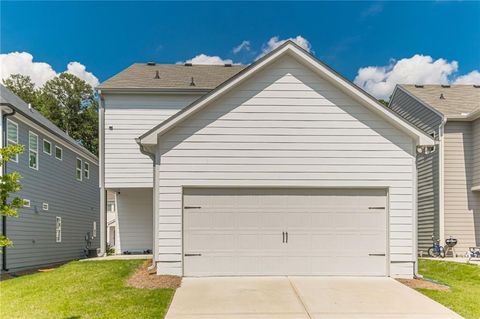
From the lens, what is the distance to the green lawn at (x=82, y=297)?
21.7 ft

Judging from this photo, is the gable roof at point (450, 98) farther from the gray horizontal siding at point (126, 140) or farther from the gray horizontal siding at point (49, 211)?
the gray horizontal siding at point (49, 211)

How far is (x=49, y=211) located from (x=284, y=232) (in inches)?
474

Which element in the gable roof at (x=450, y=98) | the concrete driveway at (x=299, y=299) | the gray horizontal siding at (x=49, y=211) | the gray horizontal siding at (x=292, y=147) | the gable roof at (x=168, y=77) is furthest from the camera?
the gable roof at (x=168, y=77)

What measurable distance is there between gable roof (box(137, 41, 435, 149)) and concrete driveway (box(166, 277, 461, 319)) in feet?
11.5


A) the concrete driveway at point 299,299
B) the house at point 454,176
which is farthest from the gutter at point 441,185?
the concrete driveway at point 299,299

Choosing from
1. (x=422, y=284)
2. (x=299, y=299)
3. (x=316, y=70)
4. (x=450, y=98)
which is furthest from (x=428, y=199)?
(x=299, y=299)

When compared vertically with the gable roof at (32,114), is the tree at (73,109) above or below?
above

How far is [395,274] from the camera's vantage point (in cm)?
951

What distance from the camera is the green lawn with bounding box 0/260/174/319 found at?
6.60 meters

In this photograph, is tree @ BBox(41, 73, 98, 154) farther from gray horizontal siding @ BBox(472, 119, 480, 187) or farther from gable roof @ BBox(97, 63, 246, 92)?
gray horizontal siding @ BBox(472, 119, 480, 187)

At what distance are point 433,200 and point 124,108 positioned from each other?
1226 cm

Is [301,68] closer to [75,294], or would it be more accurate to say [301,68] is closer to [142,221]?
[75,294]

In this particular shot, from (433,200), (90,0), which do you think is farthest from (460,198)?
(90,0)

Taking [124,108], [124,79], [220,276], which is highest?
[124,79]
